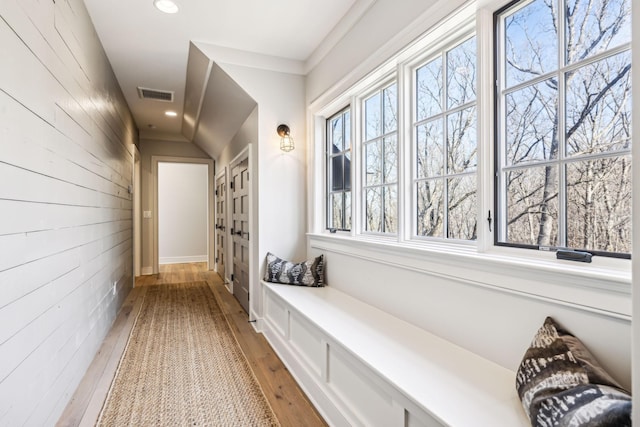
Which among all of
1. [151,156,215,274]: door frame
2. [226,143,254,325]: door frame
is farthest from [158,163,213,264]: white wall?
[226,143,254,325]: door frame

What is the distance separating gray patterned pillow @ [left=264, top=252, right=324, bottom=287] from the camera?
2.75 meters

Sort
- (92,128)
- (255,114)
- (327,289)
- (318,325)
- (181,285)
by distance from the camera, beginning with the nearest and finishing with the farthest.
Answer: (318,325) → (92,128) → (327,289) → (255,114) → (181,285)

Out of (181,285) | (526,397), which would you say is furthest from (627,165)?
(181,285)

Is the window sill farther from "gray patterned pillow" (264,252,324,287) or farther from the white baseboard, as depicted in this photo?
the white baseboard

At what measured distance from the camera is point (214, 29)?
2.60m

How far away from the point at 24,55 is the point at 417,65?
6.08 ft

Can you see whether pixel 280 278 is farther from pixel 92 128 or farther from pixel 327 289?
pixel 92 128

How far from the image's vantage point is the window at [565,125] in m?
1.08

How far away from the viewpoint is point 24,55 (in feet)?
4.32

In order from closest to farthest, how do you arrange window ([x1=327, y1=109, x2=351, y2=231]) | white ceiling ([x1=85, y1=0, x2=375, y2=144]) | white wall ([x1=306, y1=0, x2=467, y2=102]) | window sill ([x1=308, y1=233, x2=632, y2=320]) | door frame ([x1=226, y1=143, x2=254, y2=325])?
window sill ([x1=308, y1=233, x2=632, y2=320]) < white wall ([x1=306, y1=0, x2=467, y2=102]) < white ceiling ([x1=85, y1=0, x2=375, y2=144]) < window ([x1=327, y1=109, x2=351, y2=231]) < door frame ([x1=226, y1=143, x2=254, y2=325])

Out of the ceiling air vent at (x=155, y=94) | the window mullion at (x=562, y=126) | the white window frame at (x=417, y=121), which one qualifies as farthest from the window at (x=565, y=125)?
the ceiling air vent at (x=155, y=94)

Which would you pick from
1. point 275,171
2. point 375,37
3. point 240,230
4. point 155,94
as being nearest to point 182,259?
point 240,230

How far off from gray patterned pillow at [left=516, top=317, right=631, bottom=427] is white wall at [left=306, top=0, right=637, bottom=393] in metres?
0.08

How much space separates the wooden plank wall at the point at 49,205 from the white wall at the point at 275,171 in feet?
4.03
